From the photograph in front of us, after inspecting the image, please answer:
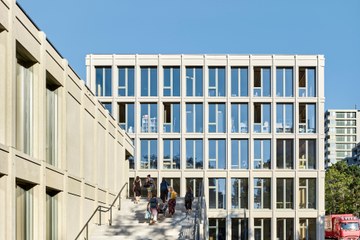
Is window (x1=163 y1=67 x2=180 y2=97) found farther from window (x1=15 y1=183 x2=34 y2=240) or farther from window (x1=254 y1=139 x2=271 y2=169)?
window (x1=15 y1=183 x2=34 y2=240)

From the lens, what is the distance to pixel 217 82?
5406 centimetres

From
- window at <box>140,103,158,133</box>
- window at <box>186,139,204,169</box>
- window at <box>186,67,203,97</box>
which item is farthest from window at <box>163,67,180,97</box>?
window at <box>186,139,204,169</box>

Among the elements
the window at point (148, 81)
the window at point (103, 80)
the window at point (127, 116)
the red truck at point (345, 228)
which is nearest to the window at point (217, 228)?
the window at point (127, 116)

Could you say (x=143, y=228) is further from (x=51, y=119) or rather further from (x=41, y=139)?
(x=41, y=139)

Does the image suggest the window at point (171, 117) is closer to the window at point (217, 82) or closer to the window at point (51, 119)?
the window at point (217, 82)

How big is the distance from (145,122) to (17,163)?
39.2 metres

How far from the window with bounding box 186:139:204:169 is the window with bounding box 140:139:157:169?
3.03 meters

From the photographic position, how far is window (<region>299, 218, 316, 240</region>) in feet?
173

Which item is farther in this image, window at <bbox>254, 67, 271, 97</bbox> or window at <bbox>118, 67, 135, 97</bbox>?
window at <bbox>254, 67, 271, 97</bbox>

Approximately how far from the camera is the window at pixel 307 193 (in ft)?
174

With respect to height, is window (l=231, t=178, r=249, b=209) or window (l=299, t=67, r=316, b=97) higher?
window (l=299, t=67, r=316, b=97)

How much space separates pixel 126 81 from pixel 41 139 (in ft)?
123

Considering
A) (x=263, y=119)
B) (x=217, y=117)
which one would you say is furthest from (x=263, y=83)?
(x=217, y=117)

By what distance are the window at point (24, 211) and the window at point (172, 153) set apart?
37197mm
